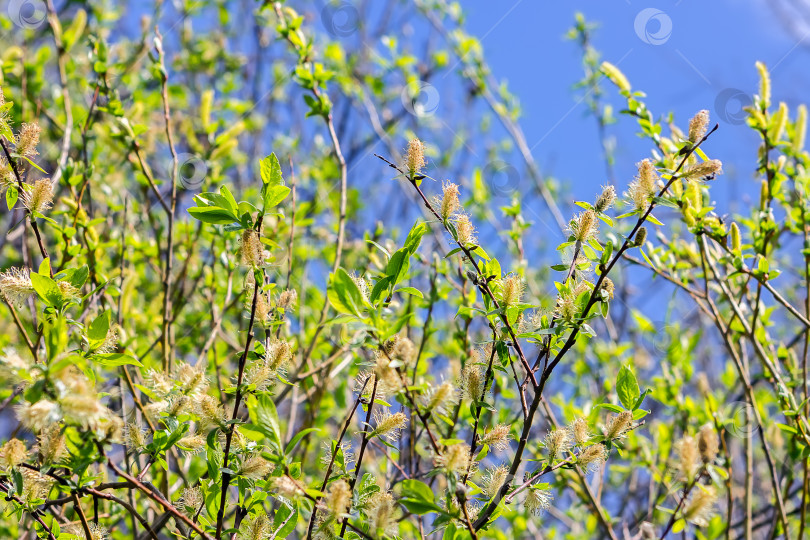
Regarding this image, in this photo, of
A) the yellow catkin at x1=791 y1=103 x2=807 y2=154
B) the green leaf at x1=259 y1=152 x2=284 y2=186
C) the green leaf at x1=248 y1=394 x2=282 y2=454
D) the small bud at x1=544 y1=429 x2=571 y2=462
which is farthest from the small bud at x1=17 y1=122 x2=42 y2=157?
the yellow catkin at x1=791 y1=103 x2=807 y2=154

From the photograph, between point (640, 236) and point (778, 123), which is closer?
point (640, 236)

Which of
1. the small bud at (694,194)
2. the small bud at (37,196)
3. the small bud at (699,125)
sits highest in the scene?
the small bud at (694,194)

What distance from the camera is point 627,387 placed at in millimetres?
1255

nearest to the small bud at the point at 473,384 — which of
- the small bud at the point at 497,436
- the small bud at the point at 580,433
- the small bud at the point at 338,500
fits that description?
the small bud at the point at 497,436

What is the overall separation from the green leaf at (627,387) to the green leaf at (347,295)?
0.53 meters

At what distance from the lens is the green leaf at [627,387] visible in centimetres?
125

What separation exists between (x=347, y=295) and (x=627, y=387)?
22.6 inches

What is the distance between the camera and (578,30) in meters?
3.43

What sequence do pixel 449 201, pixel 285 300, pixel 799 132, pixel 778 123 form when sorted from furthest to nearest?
pixel 799 132, pixel 778 123, pixel 285 300, pixel 449 201

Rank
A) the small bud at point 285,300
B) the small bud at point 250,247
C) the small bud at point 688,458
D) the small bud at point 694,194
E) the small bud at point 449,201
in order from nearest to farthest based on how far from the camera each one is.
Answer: the small bud at point 688,458
the small bud at point 250,247
the small bud at point 449,201
the small bud at point 285,300
the small bud at point 694,194

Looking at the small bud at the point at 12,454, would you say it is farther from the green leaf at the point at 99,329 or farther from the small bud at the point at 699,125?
the small bud at the point at 699,125

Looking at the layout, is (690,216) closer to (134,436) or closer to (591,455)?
(591,455)

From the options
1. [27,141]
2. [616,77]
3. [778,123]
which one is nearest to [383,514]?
Result: [27,141]

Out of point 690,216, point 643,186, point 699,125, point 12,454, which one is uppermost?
point 690,216
